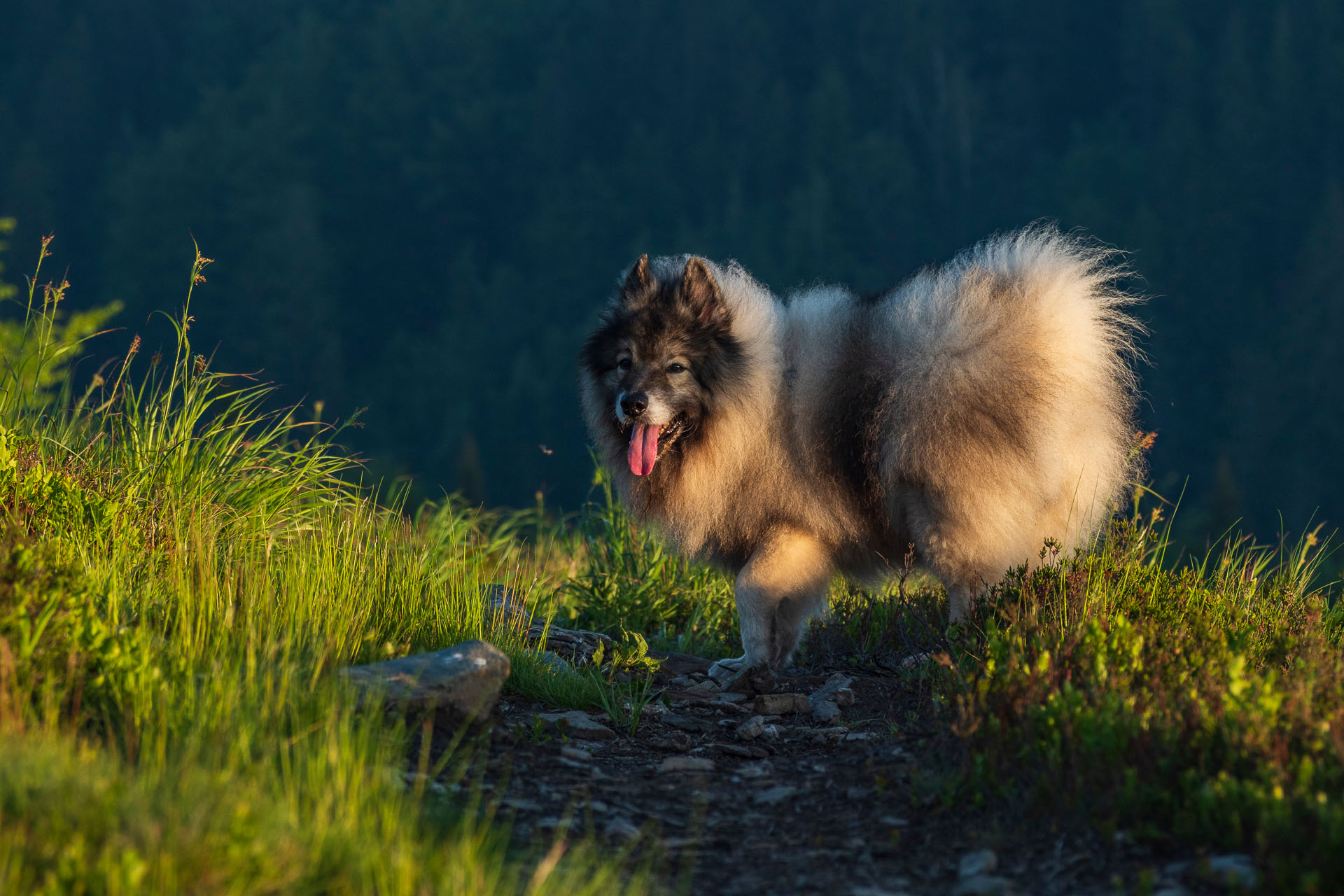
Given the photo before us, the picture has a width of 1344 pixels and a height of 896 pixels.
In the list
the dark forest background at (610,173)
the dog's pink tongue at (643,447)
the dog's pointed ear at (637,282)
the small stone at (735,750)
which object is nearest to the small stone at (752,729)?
the small stone at (735,750)

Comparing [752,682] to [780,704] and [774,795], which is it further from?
[774,795]

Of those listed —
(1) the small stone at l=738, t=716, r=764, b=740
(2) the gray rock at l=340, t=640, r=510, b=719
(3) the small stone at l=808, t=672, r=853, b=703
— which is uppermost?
(2) the gray rock at l=340, t=640, r=510, b=719

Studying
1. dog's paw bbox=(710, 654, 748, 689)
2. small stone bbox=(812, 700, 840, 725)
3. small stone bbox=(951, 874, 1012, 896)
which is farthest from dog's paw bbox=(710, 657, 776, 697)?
small stone bbox=(951, 874, 1012, 896)

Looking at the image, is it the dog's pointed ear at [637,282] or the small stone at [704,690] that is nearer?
the small stone at [704,690]

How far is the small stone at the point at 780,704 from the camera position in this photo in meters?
5.22

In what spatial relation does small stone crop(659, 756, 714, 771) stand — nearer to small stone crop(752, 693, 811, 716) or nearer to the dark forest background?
small stone crop(752, 693, 811, 716)

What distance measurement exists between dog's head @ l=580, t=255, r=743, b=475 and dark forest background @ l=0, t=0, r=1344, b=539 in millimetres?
54581

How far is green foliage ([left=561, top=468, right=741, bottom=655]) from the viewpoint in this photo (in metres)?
7.00

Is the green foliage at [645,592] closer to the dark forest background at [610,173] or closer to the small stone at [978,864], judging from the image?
the small stone at [978,864]

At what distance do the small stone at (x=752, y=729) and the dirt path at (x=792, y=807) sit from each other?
16mm

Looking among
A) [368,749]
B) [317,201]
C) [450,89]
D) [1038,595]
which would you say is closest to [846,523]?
[1038,595]

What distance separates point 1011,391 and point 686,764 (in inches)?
92.9

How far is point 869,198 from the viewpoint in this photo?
8175 centimetres

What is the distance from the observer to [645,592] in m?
7.23
